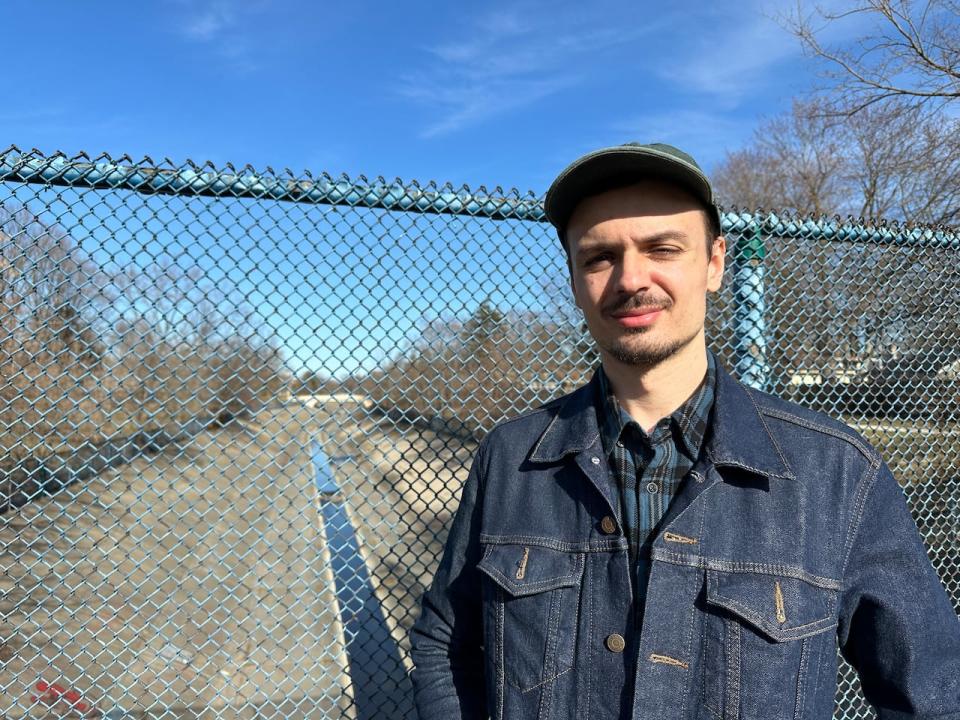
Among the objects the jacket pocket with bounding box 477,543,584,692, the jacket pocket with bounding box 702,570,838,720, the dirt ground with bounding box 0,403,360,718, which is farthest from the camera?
the dirt ground with bounding box 0,403,360,718

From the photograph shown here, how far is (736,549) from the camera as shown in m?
1.45

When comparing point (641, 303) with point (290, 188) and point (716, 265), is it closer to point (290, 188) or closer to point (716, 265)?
point (716, 265)

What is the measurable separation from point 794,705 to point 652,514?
0.47 meters

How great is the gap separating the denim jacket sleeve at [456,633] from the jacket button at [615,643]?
40cm

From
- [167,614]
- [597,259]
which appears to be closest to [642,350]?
[597,259]

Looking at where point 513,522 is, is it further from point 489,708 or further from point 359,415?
point 359,415

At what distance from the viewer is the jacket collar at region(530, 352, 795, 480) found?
1506mm

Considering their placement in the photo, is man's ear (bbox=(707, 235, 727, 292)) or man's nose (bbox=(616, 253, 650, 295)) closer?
man's nose (bbox=(616, 253, 650, 295))

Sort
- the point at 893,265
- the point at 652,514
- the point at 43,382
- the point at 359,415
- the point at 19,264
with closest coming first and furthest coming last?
the point at 652,514
the point at 19,264
the point at 43,382
the point at 359,415
the point at 893,265

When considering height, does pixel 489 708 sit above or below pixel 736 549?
below

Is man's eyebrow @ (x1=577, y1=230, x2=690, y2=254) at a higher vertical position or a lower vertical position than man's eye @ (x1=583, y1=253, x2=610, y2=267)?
higher

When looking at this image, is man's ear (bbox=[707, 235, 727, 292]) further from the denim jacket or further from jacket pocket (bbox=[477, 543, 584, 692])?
jacket pocket (bbox=[477, 543, 584, 692])

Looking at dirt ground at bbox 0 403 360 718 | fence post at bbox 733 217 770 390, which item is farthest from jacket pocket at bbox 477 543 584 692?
fence post at bbox 733 217 770 390

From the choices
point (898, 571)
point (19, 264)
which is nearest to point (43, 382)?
point (19, 264)
